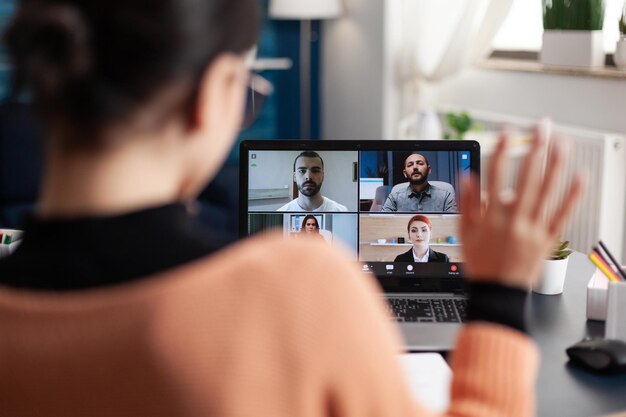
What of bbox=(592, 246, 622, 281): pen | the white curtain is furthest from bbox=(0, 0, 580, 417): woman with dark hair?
the white curtain

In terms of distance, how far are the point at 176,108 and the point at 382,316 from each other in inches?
8.1

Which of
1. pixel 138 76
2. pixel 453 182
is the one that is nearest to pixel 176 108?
pixel 138 76

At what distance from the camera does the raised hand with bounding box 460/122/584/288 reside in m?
0.74

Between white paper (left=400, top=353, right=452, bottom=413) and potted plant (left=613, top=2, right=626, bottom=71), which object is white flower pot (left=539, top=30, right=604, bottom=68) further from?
white paper (left=400, top=353, right=452, bottom=413)

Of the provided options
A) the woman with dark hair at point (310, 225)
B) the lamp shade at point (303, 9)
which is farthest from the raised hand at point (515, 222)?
the lamp shade at point (303, 9)

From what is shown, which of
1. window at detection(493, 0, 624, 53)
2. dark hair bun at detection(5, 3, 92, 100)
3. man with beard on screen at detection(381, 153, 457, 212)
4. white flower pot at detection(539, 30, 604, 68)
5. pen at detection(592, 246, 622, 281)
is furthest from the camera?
window at detection(493, 0, 624, 53)

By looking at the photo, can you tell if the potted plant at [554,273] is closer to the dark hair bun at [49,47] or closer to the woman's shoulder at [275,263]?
the woman's shoulder at [275,263]

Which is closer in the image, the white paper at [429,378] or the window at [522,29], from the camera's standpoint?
the white paper at [429,378]

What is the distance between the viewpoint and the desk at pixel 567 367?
53.6 inches

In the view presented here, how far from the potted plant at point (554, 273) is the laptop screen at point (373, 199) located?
176 mm

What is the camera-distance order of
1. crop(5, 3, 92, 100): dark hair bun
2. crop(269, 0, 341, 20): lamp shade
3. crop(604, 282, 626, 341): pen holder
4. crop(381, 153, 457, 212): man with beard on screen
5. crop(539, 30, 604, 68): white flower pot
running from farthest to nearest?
1. crop(269, 0, 341, 20): lamp shade
2. crop(539, 30, 604, 68): white flower pot
3. crop(381, 153, 457, 212): man with beard on screen
4. crop(604, 282, 626, 341): pen holder
5. crop(5, 3, 92, 100): dark hair bun

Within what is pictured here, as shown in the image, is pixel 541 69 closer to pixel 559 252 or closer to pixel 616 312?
pixel 559 252

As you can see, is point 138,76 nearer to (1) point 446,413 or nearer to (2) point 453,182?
(1) point 446,413

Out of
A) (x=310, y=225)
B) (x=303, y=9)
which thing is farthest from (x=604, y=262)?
(x=303, y=9)
